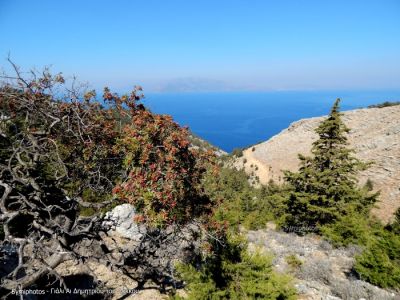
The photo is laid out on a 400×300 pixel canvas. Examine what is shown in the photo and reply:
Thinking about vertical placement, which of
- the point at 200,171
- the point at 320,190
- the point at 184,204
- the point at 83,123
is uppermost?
the point at 83,123

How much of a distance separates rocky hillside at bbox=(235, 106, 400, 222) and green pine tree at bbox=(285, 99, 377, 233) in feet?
42.7

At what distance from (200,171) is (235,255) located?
3.01m

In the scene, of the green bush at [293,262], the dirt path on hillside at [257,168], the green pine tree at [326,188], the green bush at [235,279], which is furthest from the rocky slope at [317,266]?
the dirt path on hillside at [257,168]

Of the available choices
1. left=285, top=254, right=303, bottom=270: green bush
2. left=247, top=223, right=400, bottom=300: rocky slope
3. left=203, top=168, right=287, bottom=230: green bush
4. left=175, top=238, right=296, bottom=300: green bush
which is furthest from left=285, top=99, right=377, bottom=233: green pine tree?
left=175, top=238, right=296, bottom=300: green bush

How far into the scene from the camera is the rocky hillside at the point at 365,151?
115 feet

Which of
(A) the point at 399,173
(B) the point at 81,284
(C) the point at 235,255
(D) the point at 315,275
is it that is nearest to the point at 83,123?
(C) the point at 235,255

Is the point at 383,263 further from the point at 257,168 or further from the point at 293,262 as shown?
the point at 257,168

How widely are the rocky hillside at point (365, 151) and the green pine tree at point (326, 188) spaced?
1301 cm

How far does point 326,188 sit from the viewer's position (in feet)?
61.3

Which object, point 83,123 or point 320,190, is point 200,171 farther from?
point 320,190

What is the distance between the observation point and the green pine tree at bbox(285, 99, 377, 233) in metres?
18.6

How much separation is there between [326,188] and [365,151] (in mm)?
30881

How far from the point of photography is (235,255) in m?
8.96

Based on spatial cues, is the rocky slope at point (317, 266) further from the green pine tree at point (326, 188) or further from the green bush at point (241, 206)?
the green bush at point (241, 206)
